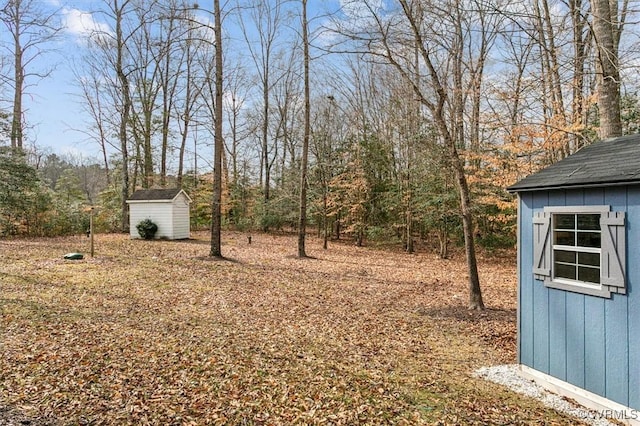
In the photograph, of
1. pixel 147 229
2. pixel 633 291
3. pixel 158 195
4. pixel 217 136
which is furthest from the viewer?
pixel 158 195

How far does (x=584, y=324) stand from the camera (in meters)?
3.50

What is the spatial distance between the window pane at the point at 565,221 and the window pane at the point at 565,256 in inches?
10.1

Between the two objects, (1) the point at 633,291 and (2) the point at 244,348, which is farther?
(2) the point at 244,348

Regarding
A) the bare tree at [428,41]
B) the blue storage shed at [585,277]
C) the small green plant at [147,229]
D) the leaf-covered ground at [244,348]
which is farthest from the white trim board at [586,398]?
the small green plant at [147,229]

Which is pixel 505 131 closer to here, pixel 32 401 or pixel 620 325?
pixel 620 325

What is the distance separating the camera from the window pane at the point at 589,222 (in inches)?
135

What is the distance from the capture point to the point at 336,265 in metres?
11.8

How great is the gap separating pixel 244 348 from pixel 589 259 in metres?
3.98

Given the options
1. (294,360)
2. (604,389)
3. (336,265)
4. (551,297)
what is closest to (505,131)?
(336,265)

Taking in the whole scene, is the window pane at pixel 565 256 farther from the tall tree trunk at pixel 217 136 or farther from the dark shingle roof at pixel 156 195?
the dark shingle roof at pixel 156 195

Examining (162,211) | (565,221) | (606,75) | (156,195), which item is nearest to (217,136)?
(162,211)

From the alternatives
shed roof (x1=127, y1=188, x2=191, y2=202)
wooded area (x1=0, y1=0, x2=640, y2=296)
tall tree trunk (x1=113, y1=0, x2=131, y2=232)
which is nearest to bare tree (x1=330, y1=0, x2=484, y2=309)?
wooded area (x1=0, y1=0, x2=640, y2=296)

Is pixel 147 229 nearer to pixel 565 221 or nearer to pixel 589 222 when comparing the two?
pixel 565 221

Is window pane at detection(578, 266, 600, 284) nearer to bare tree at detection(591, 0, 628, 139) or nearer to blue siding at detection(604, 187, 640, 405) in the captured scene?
blue siding at detection(604, 187, 640, 405)
